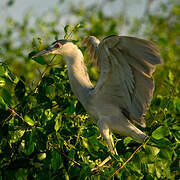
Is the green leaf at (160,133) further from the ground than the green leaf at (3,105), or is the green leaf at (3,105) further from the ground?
the green leaf at (3,105)

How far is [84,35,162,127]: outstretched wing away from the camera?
6.56 ft

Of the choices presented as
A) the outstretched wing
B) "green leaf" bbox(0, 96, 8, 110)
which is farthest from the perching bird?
"green leaf" bbox(0, 96, 8, 110)

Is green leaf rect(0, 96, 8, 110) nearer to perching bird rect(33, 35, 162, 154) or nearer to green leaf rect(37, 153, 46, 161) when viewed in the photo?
green leaf rect(37, 153, 46, 161)

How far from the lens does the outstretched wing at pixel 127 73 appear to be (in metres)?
2.00

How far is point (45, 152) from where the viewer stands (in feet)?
6.39

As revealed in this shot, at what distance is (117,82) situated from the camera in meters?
2.24

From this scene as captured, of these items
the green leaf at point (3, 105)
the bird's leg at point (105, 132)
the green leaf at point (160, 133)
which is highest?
the green leaf at point (3, 105)

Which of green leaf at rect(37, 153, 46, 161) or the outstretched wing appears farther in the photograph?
the outstretched wing

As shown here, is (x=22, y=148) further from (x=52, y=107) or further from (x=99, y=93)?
(x=99, y=93)

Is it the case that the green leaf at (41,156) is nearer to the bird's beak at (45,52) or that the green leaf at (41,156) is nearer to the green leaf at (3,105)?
the green leaf at (3,105)

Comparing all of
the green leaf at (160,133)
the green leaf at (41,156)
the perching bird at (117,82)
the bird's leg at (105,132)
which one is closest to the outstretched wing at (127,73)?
the perching bird at (117,82)

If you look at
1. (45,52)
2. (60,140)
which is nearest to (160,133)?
(60,140)

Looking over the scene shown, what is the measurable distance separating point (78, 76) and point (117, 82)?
12.0 inches

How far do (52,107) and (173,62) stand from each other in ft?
6.51
